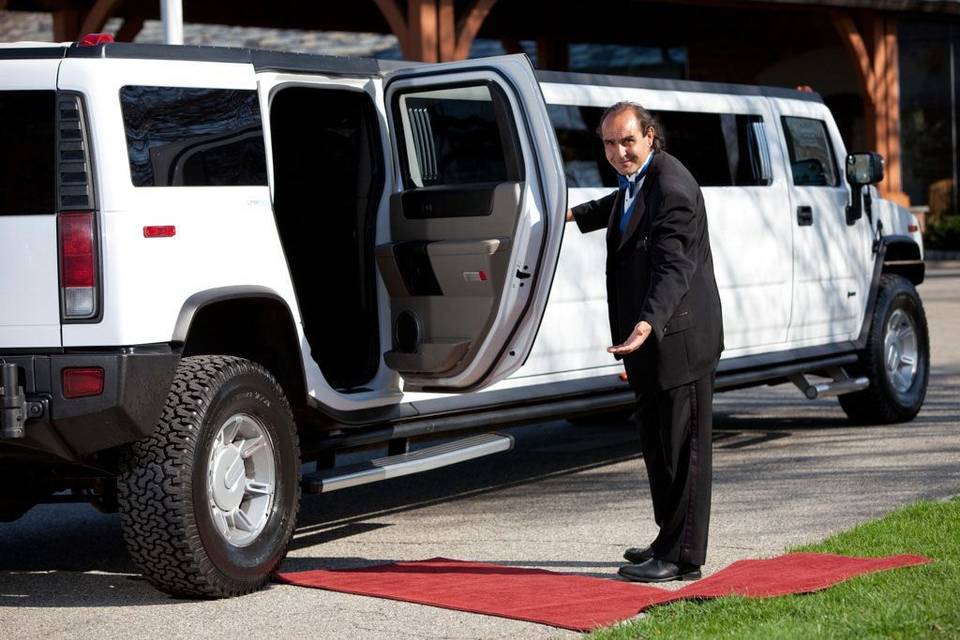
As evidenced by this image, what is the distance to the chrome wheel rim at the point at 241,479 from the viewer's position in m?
6.25

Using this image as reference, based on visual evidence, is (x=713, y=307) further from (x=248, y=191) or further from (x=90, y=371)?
(x=90, y=371)

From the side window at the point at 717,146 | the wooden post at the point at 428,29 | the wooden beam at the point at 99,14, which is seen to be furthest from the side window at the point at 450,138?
the wooden beam at the point at 99,14

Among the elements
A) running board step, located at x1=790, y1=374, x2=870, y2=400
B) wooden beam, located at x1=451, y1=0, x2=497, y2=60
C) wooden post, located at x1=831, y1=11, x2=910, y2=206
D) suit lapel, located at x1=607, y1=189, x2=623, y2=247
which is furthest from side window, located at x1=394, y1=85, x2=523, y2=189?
wooden post, located at x1=831, y1=11, x2=910, y2=206

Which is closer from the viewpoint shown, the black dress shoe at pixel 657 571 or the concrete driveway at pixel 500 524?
the concrete driveway at pixel 500 524

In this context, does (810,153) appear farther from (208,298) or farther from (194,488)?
(194,488)

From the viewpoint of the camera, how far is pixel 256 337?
681cm

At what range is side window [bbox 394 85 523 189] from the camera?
744cm

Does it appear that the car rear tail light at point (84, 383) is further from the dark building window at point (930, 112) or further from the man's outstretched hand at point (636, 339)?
the dark building window at point (930, 112)

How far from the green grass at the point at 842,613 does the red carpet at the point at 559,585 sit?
10cm

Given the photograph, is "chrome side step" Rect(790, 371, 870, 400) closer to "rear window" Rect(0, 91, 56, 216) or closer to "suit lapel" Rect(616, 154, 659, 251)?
"suit lapel" Rect(616, 154, 659, 251)

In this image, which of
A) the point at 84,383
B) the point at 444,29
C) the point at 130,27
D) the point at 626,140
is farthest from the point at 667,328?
the point at 130,27

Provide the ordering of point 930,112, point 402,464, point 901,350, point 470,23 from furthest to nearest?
point 930,112
point 470,23
point 901,350
point 402,464

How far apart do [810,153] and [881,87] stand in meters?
16.2

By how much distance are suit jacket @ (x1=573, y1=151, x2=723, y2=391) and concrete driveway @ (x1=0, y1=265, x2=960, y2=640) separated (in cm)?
89
